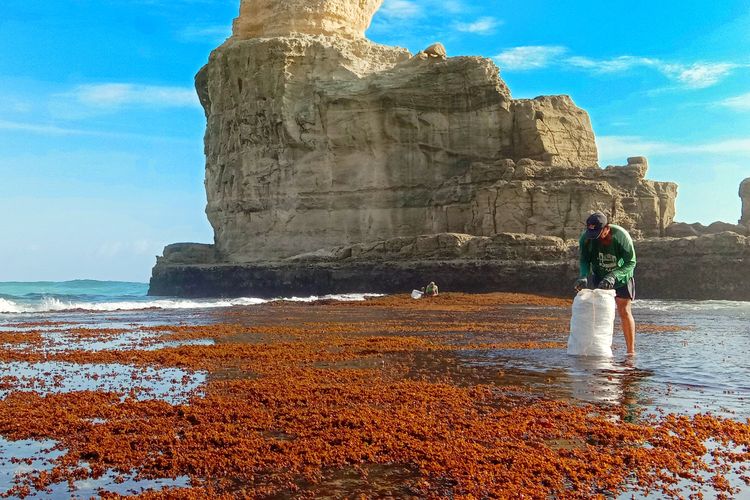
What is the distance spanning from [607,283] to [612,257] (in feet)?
2.42

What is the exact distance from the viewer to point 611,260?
1045cm

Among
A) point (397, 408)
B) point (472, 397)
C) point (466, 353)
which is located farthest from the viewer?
point (466, 353)

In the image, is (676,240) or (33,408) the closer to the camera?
(33,408)

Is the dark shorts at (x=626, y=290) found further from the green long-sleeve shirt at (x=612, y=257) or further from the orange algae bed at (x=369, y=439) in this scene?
the orange algae bed at (x=369, y=439)

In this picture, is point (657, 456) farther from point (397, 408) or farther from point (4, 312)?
point (4, 312)

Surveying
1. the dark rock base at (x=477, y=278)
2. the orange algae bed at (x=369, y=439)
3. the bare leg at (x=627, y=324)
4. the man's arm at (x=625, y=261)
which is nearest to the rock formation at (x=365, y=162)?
the dark rock base at (x=477, y=278)

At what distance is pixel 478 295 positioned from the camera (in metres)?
35.8

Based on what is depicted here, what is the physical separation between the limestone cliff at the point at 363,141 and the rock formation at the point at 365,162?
0.35 feet


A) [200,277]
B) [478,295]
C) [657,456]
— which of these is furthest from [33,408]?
[200,277]

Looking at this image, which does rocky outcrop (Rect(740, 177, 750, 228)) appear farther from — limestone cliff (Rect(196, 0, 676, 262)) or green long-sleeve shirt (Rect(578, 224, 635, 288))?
green long-sleeve shirt (Rect(578, 224, 635, 288))

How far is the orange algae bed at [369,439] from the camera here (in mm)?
4266

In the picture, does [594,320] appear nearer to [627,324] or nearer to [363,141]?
[627,324]

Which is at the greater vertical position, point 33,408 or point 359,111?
point 359,111

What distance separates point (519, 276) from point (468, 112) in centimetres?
1808
